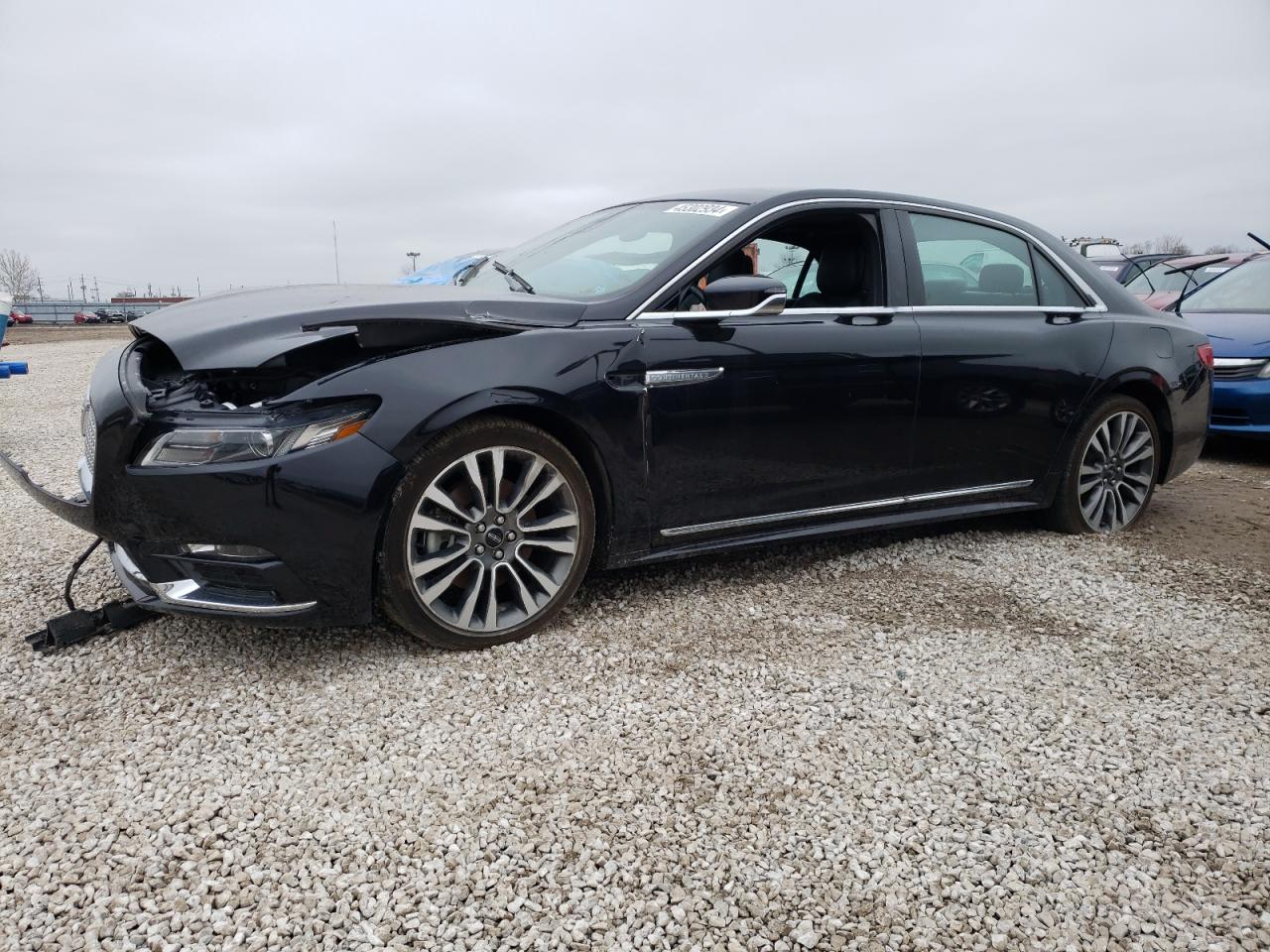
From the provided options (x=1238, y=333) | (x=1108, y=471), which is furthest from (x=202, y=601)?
(x=1238, y=333)

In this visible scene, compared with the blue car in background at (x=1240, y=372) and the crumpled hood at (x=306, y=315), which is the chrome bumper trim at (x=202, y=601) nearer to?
the crumpled hood at (x=306, y=315)


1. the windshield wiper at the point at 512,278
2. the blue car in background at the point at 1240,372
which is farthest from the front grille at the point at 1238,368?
the windshield wiper at the point at 512,278

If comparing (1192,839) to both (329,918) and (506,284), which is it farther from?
(506,284)

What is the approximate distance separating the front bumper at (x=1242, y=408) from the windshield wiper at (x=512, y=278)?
207 inches

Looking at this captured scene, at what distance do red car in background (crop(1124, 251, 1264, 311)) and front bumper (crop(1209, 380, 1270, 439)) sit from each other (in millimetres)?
2689

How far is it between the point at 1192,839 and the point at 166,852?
235 centimetres

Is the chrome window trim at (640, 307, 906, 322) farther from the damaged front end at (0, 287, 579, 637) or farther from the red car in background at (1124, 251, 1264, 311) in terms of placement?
the red car in background at (1124, 251, 1264, 311)

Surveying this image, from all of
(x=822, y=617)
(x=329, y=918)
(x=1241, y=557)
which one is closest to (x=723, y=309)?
(x=822, y=617)

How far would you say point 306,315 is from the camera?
8.79 feet

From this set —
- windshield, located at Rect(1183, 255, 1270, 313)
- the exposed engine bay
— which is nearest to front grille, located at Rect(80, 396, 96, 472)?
the exposed engine bay

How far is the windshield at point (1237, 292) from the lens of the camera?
7.52 metres

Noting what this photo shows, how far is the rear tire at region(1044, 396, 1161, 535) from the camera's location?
4.32 metres

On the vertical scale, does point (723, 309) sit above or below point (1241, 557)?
above

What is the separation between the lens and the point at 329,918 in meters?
1.79
